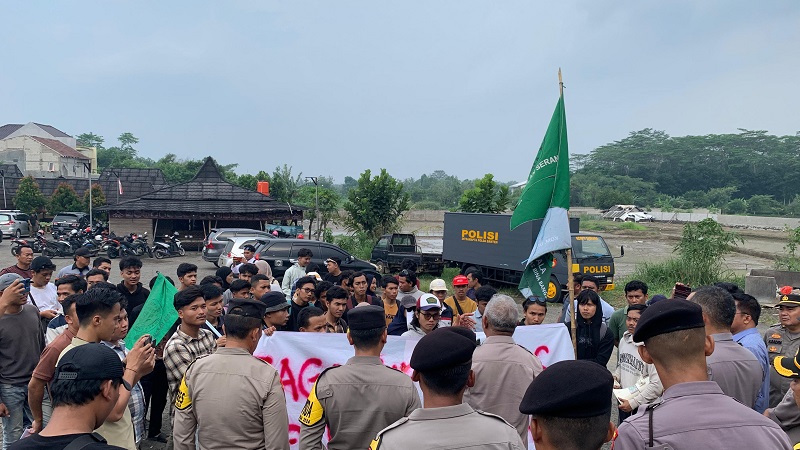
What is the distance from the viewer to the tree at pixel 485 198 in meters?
23.7

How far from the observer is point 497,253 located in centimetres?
1728

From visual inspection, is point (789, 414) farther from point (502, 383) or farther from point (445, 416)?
point (445, 416)

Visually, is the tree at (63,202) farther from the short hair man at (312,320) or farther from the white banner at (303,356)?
the white banner at (303,356)

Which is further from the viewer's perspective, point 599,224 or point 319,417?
point 599,224

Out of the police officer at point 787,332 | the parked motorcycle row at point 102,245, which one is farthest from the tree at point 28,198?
the police officer at point 787,332

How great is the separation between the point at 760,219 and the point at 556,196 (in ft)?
195

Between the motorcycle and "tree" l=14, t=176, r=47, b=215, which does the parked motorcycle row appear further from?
"tree" l=14, t=176, r=47, b=215

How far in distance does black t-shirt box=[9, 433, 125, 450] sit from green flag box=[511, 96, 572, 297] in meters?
4.42

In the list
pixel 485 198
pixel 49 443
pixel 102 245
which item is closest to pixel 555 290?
pixel 485 198

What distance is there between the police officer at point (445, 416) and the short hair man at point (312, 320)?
8.23ft

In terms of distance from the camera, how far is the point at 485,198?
936 inches

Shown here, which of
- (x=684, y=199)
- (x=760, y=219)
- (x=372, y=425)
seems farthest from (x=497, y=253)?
(x=684, y=199)

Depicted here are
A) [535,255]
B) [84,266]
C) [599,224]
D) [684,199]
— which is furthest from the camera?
[684,199]

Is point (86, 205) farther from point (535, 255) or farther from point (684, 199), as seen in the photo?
point (684, 199)
